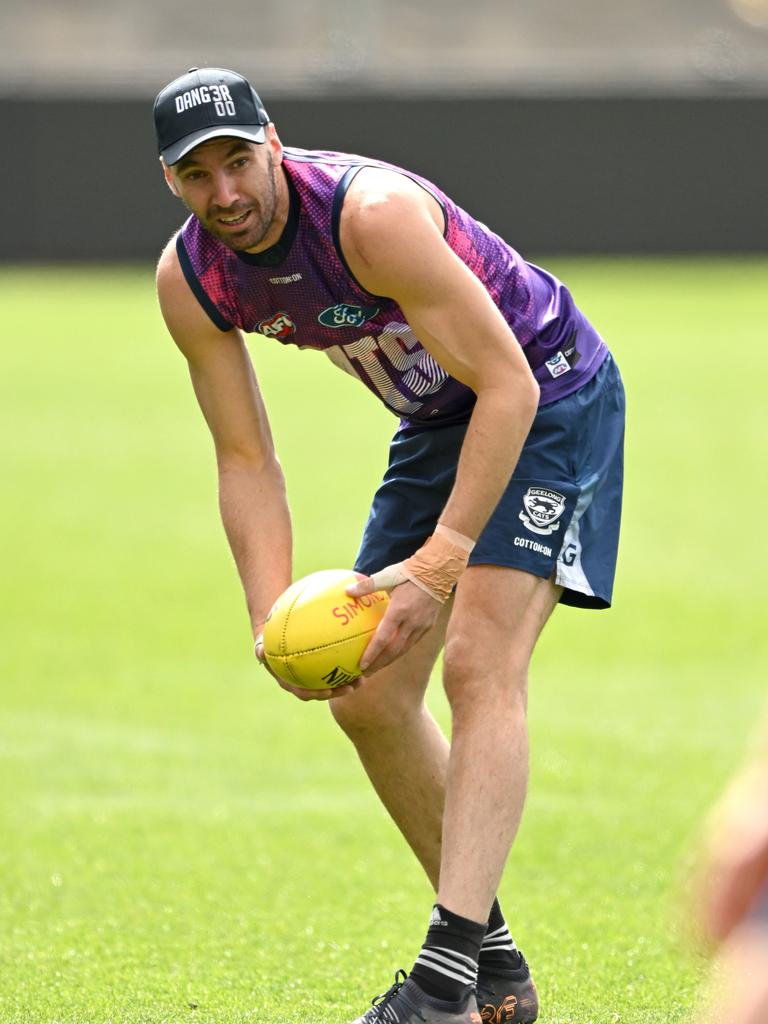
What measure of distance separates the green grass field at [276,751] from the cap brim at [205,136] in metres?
2.07

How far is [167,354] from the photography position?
68.0ft

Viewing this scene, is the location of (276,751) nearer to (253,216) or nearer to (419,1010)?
(419,1010)

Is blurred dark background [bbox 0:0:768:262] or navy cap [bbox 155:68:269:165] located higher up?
blurred dark background [bbox 0:0:768:262]

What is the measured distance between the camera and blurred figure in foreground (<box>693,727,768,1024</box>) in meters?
1.98

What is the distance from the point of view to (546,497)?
14.2ft

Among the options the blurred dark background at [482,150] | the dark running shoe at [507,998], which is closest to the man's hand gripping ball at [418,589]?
the dark running shoe at [507,998]

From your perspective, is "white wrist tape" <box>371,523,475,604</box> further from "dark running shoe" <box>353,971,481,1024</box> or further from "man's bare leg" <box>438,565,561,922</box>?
"dark running shoe" <box>353,971,481,1024</box>

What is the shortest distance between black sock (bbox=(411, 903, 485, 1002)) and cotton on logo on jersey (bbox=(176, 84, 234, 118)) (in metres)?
1.94

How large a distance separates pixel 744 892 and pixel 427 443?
268 centimetres

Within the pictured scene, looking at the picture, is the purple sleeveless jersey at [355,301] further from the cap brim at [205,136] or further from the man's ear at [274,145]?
the cap brim at [205,136]

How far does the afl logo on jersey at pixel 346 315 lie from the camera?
4.26 meters

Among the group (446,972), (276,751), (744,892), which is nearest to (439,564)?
(446,972)

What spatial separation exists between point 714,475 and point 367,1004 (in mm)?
9703

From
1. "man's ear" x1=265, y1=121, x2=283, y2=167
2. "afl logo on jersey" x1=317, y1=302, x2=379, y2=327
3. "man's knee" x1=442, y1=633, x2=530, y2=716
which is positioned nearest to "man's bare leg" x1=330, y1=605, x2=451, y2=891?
"man's knee" x1=442, y1=633, x2=530, y2=716
